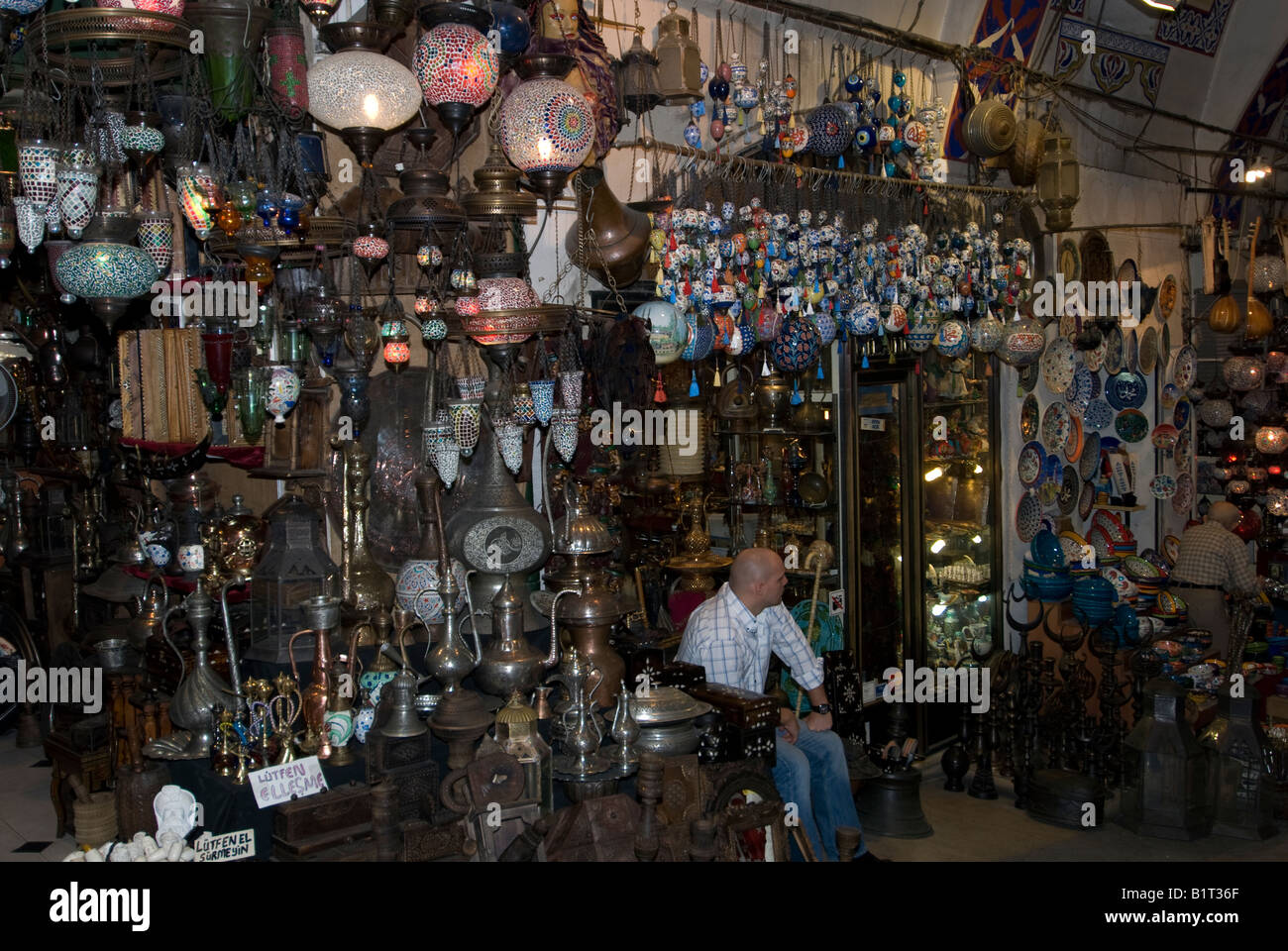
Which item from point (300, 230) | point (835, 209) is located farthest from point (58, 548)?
point (835, 209)

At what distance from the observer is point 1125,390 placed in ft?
26.2

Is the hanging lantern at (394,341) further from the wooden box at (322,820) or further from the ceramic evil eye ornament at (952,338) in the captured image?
the ceramic evil eye ornament at (952,338)

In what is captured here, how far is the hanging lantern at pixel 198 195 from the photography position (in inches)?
146

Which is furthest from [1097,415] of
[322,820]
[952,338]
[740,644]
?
[322,820]

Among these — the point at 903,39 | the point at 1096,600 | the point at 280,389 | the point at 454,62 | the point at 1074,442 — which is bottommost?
the point at 1096,600

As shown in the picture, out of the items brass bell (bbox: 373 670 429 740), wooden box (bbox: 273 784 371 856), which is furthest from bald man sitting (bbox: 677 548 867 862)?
wooden box (bbox: 273 784 371 856)

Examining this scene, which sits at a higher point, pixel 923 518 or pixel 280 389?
pixel 280 389

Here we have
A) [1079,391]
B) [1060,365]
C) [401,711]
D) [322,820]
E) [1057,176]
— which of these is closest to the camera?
[322,820]

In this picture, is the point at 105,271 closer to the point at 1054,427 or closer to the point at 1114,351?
the point at 1054,427

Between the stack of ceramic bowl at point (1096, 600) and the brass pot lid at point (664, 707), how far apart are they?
3.99 meters

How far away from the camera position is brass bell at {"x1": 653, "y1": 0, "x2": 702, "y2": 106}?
455 cm

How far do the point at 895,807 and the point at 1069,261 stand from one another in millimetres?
3984

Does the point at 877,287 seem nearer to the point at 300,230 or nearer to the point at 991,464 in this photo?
the point at 991,464
